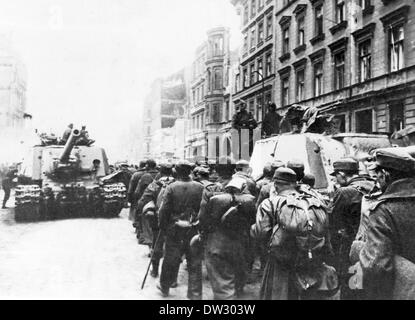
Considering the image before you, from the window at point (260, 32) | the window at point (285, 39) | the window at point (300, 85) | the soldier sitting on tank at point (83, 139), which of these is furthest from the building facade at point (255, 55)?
the soldier sitting on tank at point (83, 139)

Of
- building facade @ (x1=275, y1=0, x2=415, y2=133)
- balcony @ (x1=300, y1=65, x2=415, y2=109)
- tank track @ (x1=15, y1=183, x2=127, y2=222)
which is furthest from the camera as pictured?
building facade @ (x1=275, y1=0, x2=415, y2=133)

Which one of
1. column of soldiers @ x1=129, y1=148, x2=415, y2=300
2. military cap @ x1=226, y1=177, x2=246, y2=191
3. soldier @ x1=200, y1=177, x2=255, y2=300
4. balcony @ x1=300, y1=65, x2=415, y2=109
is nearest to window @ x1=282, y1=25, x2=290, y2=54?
balcony @ x1=300, y1=65, x2=415, y2=109

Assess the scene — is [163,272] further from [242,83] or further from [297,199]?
[242,83]

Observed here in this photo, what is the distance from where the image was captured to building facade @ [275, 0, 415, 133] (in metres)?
14.3

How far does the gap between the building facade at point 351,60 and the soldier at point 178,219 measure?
966cm

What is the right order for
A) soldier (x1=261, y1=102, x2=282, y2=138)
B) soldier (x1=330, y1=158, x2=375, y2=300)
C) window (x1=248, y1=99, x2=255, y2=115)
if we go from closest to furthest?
1. soldier (x1=330, y1=158, x2=375, y2=300)
2. soldier (x1=261, y1=102, x2=282, y2=138)
3. window (x1=248, y1=99, x2=255, y2=115)

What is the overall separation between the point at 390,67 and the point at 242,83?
522cm

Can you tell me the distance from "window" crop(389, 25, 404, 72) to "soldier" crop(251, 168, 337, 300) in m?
12.8

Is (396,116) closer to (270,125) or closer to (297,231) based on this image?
(270,125)

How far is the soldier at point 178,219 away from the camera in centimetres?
481

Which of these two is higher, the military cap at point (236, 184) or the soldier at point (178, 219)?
the military cap at point (236, 184)

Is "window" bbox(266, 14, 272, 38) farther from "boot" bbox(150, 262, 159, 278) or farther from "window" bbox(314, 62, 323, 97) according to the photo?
"boot" bbox(150, 262, 159, 278)

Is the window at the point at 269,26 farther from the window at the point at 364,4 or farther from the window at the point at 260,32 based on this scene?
the window at the point at 364,4
